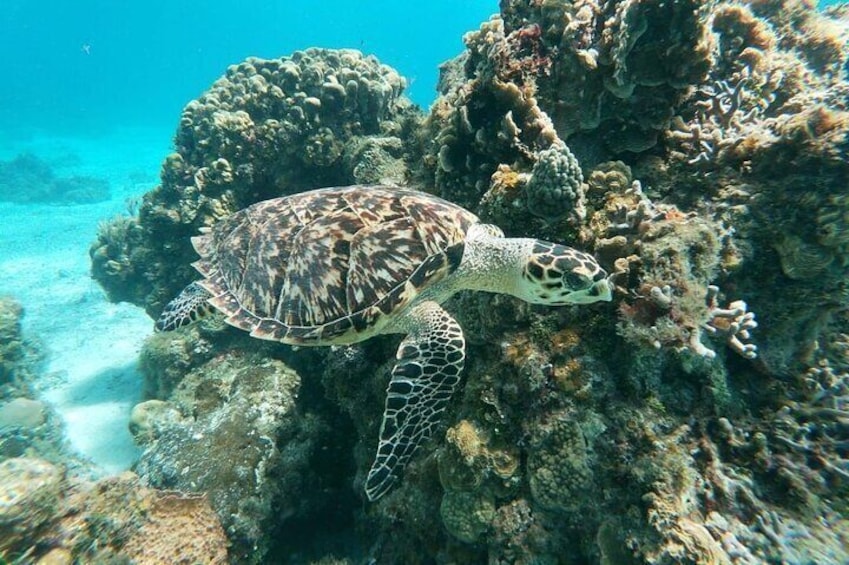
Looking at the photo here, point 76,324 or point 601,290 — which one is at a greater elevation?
point 601,290

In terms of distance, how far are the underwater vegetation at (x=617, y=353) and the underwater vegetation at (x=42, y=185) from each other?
75.1 ft

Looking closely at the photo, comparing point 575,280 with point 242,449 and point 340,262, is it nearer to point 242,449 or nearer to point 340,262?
point 340,262

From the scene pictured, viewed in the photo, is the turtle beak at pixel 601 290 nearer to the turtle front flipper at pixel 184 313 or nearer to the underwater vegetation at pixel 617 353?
the underwater vegetation at pixel 617 353

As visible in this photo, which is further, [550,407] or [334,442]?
[334,442]

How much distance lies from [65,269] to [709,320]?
55.2ft

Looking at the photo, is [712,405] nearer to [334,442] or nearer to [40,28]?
[334,442]

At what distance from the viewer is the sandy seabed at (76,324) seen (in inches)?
287

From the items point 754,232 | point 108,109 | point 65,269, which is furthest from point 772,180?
point 108,109

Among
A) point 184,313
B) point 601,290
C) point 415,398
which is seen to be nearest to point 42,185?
point 184,313

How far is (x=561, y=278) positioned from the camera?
2.75 metres

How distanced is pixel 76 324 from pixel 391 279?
36.3 feet

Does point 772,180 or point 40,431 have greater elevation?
point 772,180

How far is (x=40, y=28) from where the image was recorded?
8738 cm

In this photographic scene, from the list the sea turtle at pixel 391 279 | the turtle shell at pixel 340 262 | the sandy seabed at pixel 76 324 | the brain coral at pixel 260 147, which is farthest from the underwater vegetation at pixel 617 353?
the sandy seabed at pixel 76 324
